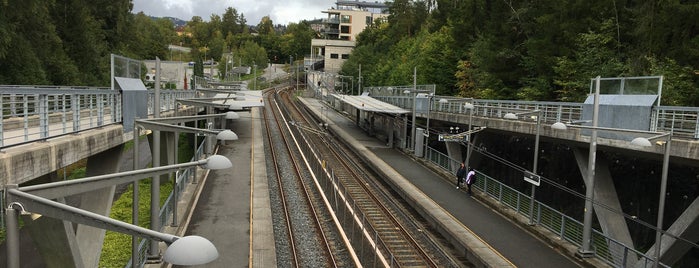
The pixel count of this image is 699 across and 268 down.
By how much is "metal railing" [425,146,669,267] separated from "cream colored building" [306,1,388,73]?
10428 centimetres

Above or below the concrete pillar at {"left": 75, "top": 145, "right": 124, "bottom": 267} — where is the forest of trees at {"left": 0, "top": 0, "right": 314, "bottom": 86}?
above

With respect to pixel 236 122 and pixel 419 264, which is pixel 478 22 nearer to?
pixel 236 122

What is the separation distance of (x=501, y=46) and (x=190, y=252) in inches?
1539

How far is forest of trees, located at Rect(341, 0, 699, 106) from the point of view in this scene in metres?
21.6

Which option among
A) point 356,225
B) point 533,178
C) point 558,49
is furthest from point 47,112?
point 558,49

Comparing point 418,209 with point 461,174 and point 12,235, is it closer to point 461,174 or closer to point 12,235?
point 461,174

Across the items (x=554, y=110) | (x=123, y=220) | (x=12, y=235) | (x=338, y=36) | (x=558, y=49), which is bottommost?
(x=123, y=220)

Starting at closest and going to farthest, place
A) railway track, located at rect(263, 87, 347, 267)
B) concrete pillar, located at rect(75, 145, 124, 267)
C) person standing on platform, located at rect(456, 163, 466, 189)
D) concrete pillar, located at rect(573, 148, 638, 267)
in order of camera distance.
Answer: concrete pillar, located at rect(75, 145, 124, 267) < railway track, located at rect(263, 87, 347, 267) < concrete pillar, located at rect(573, 148, 638, 267) < person standing on platform, located at rect(456, 163, 466, 189)

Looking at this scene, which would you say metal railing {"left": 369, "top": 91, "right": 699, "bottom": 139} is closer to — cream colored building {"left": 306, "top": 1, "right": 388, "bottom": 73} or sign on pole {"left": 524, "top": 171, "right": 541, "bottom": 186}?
sign on pole {"left": 524, "top": 171, "right": 541, "bottom": 186}

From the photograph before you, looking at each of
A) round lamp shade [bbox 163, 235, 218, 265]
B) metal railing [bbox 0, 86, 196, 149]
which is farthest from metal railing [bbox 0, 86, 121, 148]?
round lamp shade [bbox 163, 235, 218, 265]

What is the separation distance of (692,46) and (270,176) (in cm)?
2105

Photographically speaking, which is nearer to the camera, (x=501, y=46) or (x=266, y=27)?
(x=501, y=46)

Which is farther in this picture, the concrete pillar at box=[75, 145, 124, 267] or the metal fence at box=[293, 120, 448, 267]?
the metal fence at box=[293, 120, 448, 267]

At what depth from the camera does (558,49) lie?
104 ft
